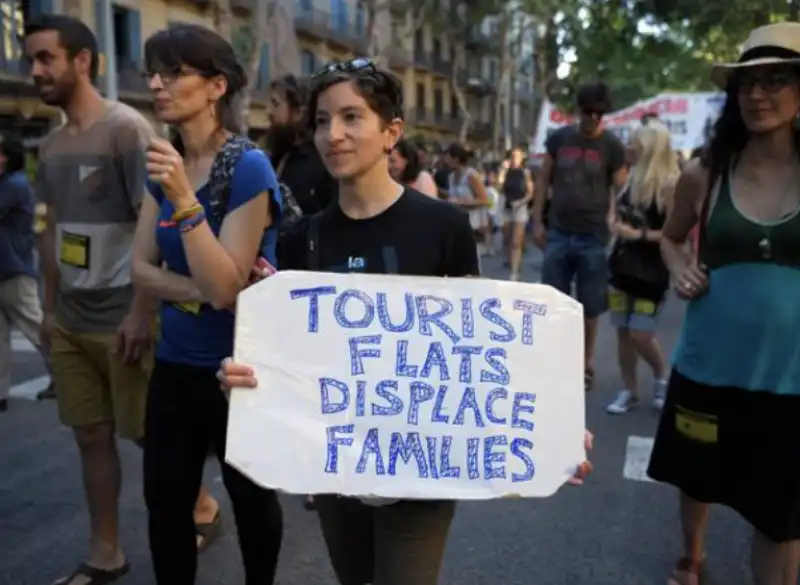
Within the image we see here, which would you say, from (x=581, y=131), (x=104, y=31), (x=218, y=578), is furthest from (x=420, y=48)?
(x=218, y=578)

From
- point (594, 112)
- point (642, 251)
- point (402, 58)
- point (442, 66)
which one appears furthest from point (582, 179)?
point (442, 66)

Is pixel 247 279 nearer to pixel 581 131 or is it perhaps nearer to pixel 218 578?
pixel 218 578

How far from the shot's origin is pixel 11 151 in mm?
6453

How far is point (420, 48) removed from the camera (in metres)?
53.7

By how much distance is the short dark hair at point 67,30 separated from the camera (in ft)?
10.5

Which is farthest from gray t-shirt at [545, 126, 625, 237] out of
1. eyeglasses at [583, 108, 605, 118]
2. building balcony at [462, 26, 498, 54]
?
building balcony at [462, 26, 498, 54]

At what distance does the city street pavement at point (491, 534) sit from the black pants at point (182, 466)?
2.75 ft

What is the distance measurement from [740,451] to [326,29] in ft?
128

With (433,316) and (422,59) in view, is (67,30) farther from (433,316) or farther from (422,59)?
(422,59)

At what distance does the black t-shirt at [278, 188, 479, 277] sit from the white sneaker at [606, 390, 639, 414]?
12.6ft

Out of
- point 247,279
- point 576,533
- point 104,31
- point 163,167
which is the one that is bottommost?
point 576,533

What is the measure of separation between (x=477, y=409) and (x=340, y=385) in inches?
12.2

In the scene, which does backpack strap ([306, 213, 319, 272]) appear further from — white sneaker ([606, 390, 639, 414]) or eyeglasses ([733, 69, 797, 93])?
white sneaker ([606, 390, 639, 414])

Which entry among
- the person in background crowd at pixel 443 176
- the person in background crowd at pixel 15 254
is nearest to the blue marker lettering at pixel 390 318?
the person in background crowd at pixel 15 254
